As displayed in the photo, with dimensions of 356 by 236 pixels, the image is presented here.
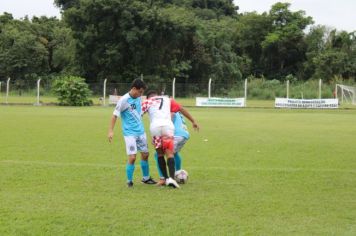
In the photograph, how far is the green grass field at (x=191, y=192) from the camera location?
6.18 metres

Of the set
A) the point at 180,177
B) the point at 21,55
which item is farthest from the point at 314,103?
the point at 21,55

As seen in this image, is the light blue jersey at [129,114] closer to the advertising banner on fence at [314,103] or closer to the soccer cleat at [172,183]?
the soccer cleat at [172,183]

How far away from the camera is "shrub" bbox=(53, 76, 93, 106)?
135 ft

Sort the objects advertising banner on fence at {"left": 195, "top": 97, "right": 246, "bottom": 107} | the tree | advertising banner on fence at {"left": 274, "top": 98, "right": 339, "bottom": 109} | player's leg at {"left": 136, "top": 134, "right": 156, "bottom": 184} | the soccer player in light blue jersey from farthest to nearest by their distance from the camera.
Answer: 1. the tree
2. advertising banner on fence at {"left": 195, "top": 97, "right": 246, "bottom": 107}
3. advertising banner on fence at {"left": 274, "top": 98, "right": 339, "bottom": 109}
4. the soccer player in light blue jersey
5. player's leg at {"left": 136, "top": 134, "right": 156, "bottom": 184}

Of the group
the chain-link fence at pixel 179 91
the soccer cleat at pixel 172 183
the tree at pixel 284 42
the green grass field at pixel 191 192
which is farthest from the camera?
the tree at pixel 284 42

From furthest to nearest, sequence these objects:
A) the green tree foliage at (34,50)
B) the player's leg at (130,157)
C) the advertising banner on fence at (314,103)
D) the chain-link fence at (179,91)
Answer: the green tree foliage at (34,50)
the chain-link fence at (179,91)
the advertising banner on fence at (314,103)
the player's leg at (130,157)

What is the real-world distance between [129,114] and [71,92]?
108ft

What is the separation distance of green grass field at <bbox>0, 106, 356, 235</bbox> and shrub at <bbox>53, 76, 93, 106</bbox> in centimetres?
2649

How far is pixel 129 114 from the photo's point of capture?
8844 mm

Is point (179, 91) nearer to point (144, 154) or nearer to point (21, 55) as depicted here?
point (21, 55)

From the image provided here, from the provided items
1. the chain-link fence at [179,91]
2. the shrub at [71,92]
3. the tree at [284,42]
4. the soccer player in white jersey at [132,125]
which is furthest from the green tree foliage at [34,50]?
the soccer player in white jersey at [132,125]

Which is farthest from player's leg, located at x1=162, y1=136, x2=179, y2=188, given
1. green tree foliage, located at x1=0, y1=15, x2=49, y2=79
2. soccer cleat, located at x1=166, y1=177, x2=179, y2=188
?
green tree foliage, located at x1=0, y1=15, x2=49, y2=79

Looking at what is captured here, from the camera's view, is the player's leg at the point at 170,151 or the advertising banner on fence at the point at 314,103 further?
the advertising banner on fence at the point at 314,103

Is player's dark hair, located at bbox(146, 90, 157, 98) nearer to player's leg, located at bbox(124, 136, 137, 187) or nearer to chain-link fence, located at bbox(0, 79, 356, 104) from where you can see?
player's leg, located at bbox(124, 136, 137, 187)
